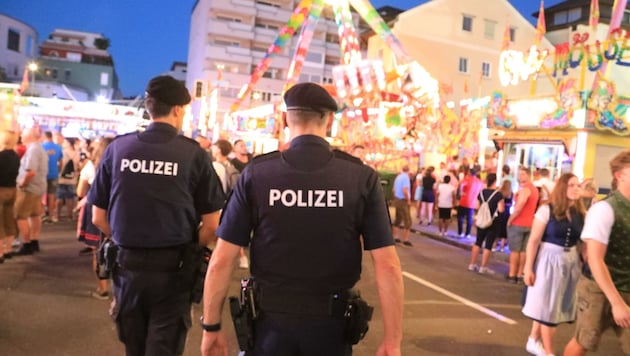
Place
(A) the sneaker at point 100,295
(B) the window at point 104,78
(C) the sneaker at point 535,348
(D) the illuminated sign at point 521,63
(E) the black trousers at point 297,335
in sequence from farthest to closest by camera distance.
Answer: (B) the window at point 104,78, (D) the illuminated sign at point 521,63, (A) the sneaker at point 100,295, (C) the sneaker at point 535,348, (E) the black trousers at point 297,335

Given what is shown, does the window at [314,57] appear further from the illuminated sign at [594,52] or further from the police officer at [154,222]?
the police officer at [154,222]

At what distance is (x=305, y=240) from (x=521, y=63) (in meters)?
17.1

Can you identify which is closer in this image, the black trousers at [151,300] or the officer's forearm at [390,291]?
the officer's forearm at [390,291]

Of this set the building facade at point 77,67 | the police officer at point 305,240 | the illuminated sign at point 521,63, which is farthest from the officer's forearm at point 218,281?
the building facade at point 77,67

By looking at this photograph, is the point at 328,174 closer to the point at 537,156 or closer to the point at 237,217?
the point at 237,217

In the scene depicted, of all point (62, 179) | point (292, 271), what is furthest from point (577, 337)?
point (62, 179)

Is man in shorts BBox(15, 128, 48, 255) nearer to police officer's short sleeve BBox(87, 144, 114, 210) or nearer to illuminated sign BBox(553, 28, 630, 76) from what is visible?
police officer's short sleeve BBox(87, 144, 114, 210)

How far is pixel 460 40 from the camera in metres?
34.2

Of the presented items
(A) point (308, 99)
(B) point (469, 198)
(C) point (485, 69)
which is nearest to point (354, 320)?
(A) point (308, 99)

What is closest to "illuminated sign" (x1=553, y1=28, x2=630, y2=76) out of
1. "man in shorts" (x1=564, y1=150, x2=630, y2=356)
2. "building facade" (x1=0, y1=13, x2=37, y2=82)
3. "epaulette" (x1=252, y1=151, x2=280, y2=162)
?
"man in shorts" (x1=564, y1=150, x2=630, y2=356)

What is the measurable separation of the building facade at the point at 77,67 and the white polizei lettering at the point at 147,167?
49170 millimetres

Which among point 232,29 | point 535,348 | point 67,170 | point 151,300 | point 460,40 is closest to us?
point 151,300

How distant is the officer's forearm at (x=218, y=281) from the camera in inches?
96.1

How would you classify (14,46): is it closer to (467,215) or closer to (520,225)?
(467,215)
